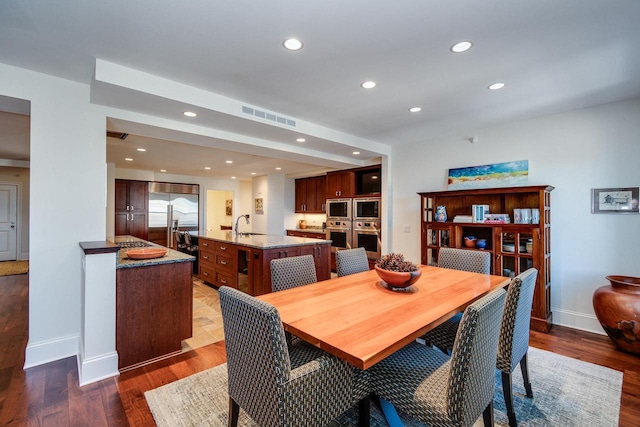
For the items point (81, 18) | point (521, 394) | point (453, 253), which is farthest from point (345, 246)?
point (81, 18)

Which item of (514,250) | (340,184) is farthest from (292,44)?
(340,184)

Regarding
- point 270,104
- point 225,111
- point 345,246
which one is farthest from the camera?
point 345,246

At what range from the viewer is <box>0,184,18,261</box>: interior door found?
6883mm

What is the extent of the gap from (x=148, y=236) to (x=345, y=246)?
5131mm

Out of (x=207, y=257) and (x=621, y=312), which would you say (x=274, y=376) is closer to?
(x=621, y=312)

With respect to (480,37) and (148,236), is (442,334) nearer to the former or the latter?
(480,37)

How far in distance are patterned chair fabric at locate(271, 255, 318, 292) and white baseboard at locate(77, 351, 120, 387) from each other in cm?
137

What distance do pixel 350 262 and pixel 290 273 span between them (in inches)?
30.4

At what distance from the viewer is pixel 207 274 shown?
4859 mm

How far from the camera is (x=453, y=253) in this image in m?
3.10

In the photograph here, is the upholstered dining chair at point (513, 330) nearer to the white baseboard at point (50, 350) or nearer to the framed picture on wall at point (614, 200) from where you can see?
the framed picture on wall at point (614, 200)

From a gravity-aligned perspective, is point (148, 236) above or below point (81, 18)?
below

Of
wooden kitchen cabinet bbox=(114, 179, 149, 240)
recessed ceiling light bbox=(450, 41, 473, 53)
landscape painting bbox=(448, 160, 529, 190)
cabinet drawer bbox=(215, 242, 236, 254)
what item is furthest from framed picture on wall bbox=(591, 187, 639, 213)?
wooden kitchen cabinet bbox=(114, 179, 149, 240)

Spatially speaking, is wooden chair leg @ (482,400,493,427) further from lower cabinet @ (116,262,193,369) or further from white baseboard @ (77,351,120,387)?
white baseboard @ (77,351,120,387)
